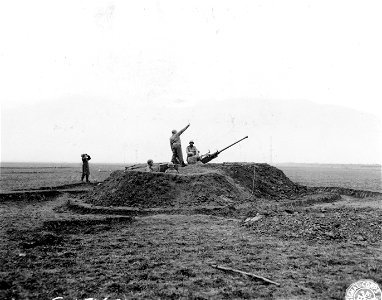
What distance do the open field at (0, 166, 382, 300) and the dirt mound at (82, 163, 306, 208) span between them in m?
1.81

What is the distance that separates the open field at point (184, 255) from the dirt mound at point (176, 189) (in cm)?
181

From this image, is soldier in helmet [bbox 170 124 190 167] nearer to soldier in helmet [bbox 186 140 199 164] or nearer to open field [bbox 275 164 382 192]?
soldier in helmet [bbox 186 140 199 164]

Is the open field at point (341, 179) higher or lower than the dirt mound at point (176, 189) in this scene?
lower

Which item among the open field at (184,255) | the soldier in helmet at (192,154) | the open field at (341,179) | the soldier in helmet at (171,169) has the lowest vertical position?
the open field at (341,179)

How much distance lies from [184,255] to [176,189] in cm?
764

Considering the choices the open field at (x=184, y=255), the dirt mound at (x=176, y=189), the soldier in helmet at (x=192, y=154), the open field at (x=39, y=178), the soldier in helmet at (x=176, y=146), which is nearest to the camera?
the open field at (x=184, y=255)

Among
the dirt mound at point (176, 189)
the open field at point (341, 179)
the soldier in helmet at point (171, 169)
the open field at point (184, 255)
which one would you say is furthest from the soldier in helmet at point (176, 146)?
the open field at point (341, 179)

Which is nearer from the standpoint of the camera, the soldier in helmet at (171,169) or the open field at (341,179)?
the soldier in helmet at (171,169)

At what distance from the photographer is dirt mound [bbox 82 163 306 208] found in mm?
15070

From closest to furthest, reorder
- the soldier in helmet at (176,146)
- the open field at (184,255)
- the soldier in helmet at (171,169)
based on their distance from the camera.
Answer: the open field at (184,255), the soldier in helmet at (171,169), the soldier in helmet at (176,146)

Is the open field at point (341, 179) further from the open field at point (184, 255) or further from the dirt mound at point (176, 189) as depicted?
the open field at point (184, 255)

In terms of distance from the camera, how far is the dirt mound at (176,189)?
1507 centimetres

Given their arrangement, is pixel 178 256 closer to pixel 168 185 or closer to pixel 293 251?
pixel 293 251

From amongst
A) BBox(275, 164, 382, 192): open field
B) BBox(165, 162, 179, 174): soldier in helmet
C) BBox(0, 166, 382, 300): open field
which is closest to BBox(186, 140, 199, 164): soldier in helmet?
BBox(165, 162, 179, 174): soldier in helmet
